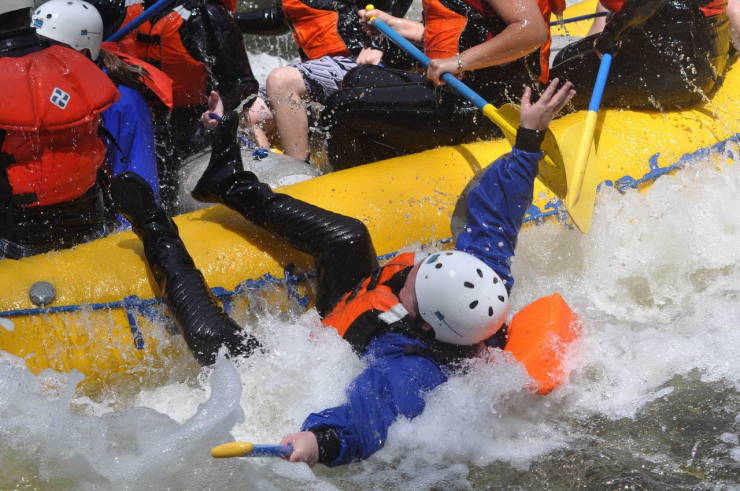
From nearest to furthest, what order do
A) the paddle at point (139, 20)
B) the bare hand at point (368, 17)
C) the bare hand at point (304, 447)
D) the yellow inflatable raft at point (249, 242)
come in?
the bare hand at point (304, 447) < the yellow inflatable raft at point (249, 242) < the bare hand at point (368, 17) < the paddle at point (139, 20)

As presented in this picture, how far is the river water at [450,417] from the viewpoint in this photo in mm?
2818

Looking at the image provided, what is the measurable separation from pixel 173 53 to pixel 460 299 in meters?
2.16

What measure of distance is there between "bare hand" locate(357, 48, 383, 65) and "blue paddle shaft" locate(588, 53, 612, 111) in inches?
41.2

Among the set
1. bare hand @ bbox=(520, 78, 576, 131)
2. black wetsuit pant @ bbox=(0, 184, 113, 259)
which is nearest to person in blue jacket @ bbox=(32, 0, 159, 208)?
black wetsuit pant @ bbox=(0, 184, 113, 259)

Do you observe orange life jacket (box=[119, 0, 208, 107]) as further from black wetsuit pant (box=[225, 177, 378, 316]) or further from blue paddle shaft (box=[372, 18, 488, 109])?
black wetsuit pant (box=[225, 177, 378, 316])

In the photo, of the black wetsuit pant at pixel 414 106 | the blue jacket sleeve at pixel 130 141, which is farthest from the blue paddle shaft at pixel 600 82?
the blue jacket sleeve at pixel 130 141

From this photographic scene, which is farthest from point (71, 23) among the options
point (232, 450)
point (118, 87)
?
point (232, 450)

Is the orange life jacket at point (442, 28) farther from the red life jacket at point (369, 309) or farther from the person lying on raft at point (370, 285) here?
the red life jacket at point (369, 309)

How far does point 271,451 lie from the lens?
2.51m

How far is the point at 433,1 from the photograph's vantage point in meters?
3.96

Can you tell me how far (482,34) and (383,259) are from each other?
104 cm

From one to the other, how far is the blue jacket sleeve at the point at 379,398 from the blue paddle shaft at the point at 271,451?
5.6 inches

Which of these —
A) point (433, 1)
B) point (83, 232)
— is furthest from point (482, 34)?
point (83, 232)

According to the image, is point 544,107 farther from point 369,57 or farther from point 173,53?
point 173,53
